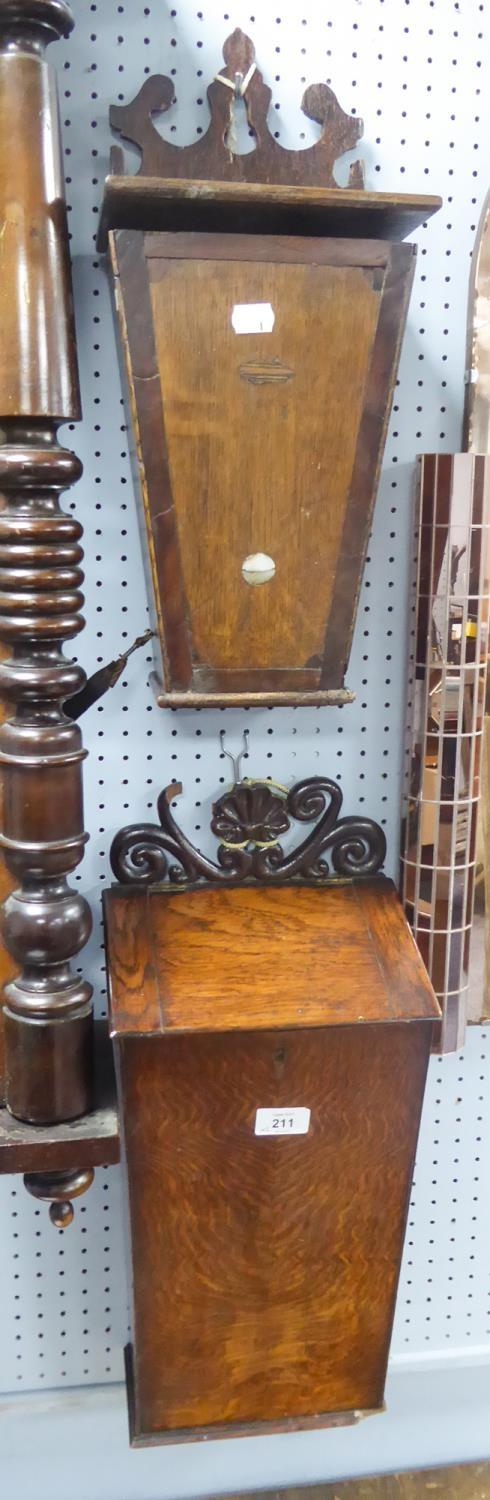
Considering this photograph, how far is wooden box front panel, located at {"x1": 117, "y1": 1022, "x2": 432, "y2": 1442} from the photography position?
3.51 ft

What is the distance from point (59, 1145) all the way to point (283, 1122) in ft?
0.72

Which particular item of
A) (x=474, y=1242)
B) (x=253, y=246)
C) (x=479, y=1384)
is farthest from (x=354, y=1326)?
(x=253, y=246)

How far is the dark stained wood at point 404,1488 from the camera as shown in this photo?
1479 mm

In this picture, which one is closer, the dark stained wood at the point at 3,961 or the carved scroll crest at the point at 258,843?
the dark stained wood at the point at 3,961

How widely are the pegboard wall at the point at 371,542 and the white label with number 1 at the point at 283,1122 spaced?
0.99 ft

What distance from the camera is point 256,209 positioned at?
0.97 metres

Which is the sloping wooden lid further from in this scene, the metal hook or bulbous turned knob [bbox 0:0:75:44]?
bulbous turned knob [bbox 0:0:75:44]

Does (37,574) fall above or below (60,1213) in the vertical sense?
above

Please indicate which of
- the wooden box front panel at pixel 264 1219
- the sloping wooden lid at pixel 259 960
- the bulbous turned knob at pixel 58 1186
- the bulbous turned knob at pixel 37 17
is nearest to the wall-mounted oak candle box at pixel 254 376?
the bulbous turned knob at pixel 37 17

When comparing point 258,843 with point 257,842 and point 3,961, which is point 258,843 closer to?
point 257,842

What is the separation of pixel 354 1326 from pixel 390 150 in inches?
49.4

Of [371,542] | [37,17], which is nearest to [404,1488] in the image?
[371,542]

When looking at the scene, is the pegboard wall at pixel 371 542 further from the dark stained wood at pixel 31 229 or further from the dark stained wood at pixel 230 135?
the dark stained wood at pixel 31 229

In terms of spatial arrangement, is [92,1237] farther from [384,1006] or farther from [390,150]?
[390,150]
